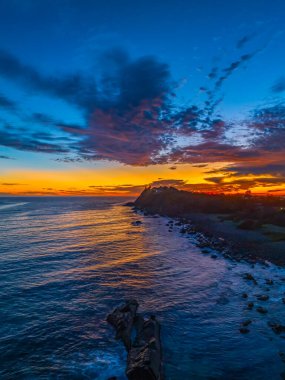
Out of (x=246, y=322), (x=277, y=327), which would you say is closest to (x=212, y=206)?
(x=246, y=322)

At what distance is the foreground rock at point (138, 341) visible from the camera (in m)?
11.2

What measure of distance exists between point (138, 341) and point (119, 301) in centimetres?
698

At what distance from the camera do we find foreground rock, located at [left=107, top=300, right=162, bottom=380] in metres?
11.2

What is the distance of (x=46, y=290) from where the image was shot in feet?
74.1

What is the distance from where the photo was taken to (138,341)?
13828mm

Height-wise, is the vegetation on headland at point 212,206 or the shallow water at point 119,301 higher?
the vegetation on headland at point 212,206

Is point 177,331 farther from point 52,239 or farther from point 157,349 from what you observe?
point 52,239

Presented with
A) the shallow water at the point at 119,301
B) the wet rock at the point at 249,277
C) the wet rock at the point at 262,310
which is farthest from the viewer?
the wet rock at the point at 249,277

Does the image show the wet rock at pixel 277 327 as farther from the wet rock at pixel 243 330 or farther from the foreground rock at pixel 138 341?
the foreground rock at pixel 138 341

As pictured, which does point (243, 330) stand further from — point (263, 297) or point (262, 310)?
point (263, 297)

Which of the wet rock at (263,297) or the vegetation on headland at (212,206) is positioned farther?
the vegetation on headland at (212,206)

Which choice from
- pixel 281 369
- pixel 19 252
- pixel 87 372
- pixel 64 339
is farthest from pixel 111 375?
pixel 19 252

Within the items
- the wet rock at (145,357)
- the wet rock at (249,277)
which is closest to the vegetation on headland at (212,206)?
the wet rock at (249,277)

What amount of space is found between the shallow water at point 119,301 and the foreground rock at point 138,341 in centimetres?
64
